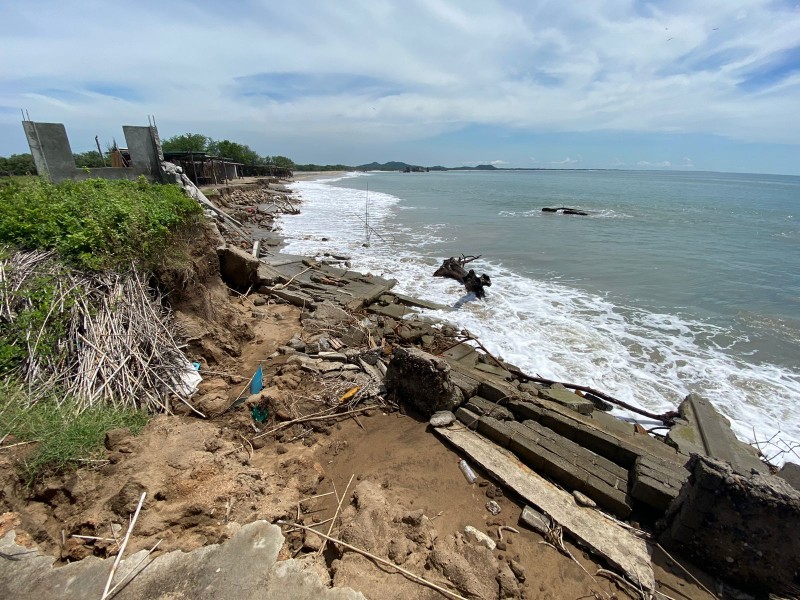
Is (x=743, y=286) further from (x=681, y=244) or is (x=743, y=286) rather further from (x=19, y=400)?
(x=19, y=400)

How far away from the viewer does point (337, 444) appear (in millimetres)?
4305

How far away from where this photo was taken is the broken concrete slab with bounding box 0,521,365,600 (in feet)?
7.65

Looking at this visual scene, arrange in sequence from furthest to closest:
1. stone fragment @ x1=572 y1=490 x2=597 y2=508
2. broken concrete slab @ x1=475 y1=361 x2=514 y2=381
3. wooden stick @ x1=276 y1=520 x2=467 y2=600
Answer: broken concrete slab @ x1=475 y1=361 x2=514 y2=381 → stone fragment @ x1=572 y1=490 x2=597 y2=508 → wooden stick @ x1=276 y1=520 x2=467 y2=600

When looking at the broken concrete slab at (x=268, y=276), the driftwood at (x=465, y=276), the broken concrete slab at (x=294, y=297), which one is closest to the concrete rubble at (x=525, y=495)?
the broken concrete slab at (x=294, y=297)

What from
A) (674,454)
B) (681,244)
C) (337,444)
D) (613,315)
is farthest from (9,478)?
(681,244)

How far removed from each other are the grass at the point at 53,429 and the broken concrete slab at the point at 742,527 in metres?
5.26

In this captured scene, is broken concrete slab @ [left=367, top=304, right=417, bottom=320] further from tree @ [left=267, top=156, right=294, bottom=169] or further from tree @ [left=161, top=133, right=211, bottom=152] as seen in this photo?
tree @ [left=267, top=156, right=294, bottom=169]

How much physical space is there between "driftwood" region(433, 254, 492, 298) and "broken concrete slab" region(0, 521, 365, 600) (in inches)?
360

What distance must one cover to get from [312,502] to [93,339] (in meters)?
3.22

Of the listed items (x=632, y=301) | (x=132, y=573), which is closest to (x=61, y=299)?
(x=132, y=573)

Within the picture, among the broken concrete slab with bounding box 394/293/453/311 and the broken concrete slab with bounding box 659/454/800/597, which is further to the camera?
the broken concrete slab with bounding box 394/293/453/311

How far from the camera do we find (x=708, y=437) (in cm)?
507

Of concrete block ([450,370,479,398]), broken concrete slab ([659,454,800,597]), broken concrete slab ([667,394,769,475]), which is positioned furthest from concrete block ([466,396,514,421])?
broken concrete slab ([667,394,769,475])

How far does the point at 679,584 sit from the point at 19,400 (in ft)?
20.4
